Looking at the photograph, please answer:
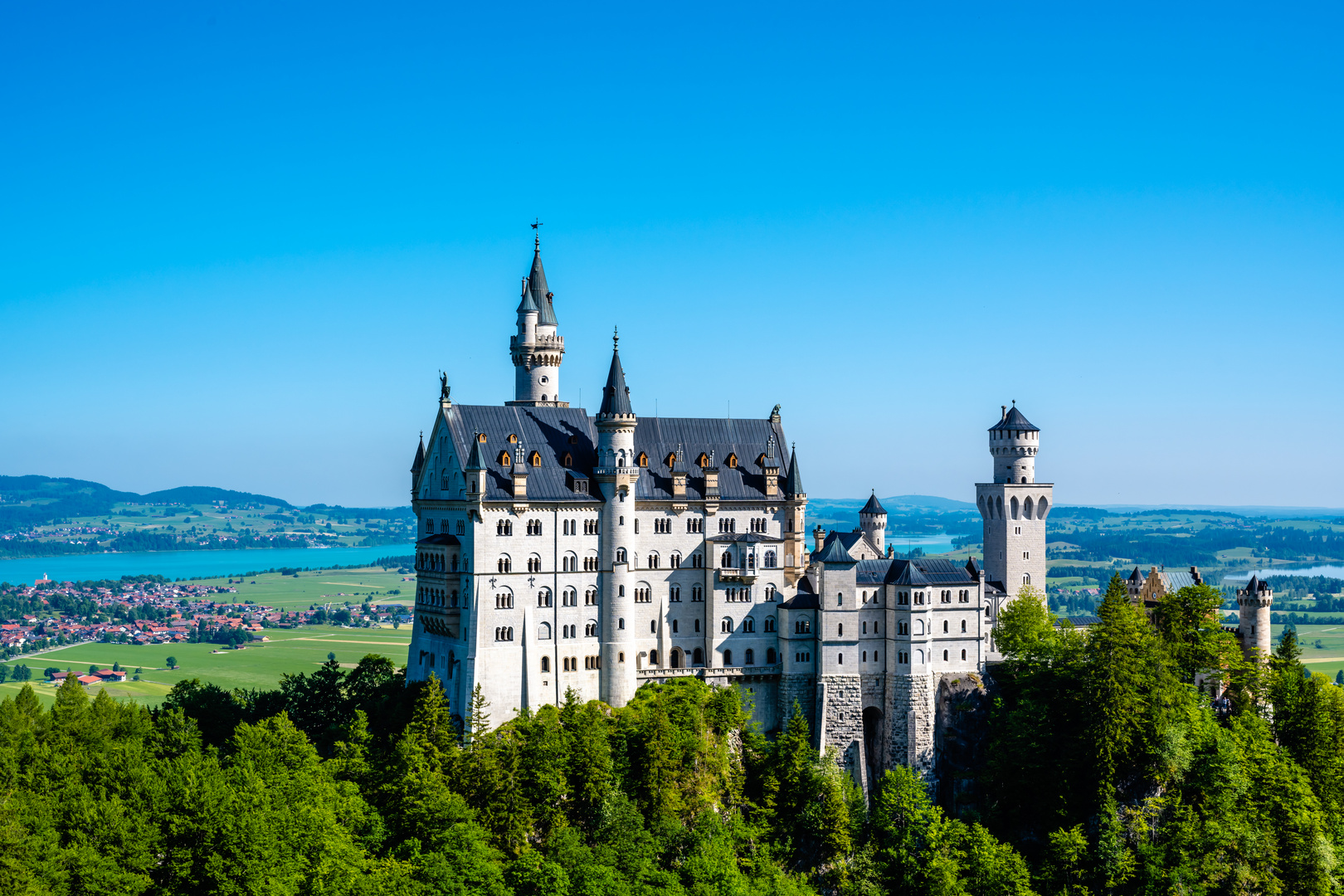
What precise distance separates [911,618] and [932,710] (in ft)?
22.9

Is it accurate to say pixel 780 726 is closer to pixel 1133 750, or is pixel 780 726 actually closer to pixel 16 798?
pixel 1133 750

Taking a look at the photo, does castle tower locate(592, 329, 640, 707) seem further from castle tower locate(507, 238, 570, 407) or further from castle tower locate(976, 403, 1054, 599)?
castle tower locate(976, 403, 1054, 599)

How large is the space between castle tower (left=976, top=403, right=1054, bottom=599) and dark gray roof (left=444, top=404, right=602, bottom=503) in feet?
112

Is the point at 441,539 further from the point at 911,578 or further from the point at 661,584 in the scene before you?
the point at 911,578

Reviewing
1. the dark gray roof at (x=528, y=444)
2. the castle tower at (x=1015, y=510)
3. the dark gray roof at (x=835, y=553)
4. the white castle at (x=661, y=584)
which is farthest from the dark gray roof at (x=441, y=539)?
the castle tower at (x=1015, y=510)

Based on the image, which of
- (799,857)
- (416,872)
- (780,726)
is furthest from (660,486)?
(416,872)

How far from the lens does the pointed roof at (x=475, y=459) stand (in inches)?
3565

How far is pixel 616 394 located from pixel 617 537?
10138 mm

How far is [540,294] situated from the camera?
11362 cm

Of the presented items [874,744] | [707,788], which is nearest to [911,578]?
[874,744]

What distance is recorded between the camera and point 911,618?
96.3m

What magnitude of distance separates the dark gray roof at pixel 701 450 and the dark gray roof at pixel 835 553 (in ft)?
22.6

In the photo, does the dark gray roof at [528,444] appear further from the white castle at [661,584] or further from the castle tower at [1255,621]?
the castle tower at [1255,621]

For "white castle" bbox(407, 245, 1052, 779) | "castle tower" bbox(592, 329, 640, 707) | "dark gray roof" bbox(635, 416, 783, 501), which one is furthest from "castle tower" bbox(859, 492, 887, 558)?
"castle tower" bbox(592, 329, 640, 707)
